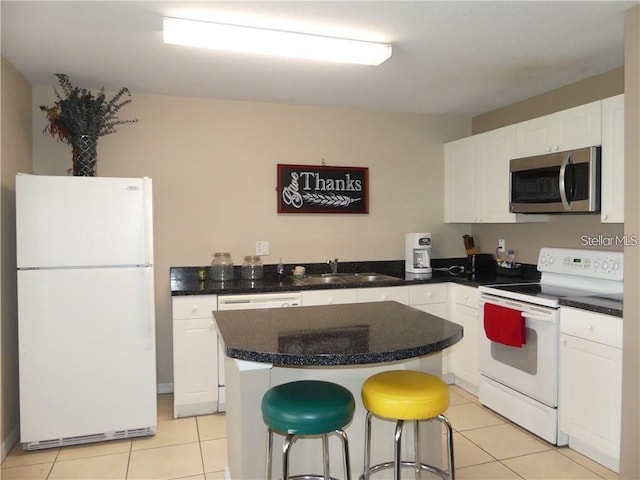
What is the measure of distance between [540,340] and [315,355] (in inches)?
74.7

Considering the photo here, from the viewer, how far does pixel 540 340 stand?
2.90 m

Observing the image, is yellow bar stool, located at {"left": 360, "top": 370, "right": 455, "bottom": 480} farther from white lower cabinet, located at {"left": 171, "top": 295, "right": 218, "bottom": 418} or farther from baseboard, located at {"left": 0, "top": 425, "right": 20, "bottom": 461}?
baseboard, located at {"left": 0, "top": 425, "right": 20, "bottom": 461}

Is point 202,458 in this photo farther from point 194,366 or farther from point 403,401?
point 403,401

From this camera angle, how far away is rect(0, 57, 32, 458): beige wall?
282 centimetres

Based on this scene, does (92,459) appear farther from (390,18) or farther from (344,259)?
(390,18)

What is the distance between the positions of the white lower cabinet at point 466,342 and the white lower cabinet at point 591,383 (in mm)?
789

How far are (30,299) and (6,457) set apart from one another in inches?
36.8

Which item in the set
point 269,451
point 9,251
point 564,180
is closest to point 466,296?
point 564,180

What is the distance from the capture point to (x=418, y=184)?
14.6 ft

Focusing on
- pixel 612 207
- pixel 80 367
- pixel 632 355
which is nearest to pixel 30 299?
pixel 80 367

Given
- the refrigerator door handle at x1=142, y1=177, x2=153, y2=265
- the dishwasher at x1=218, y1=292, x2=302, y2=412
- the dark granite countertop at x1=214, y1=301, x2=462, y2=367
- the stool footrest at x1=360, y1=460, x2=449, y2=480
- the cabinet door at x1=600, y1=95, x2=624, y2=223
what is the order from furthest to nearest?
the dishwasher at x1=218, y1=292, x2=302, y2=412 < the refrigerator door handle at x1=142, y1=177, x2=153, y2=265 < the cabinet door at x1=600, y1=95, x2=624, y2=223 < the stool footrest at x1=360, y1=460, x2=449, y2=480 < the dark granite countertop at x1=214, y1=301, x2=462, y2=367

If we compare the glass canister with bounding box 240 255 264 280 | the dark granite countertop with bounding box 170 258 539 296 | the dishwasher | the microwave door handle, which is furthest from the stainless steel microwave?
the glass canister with bounding box 240 255 264 280

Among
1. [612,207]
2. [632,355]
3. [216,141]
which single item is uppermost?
[216,141]

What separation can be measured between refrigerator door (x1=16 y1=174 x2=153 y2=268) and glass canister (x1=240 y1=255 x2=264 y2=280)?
995mm
